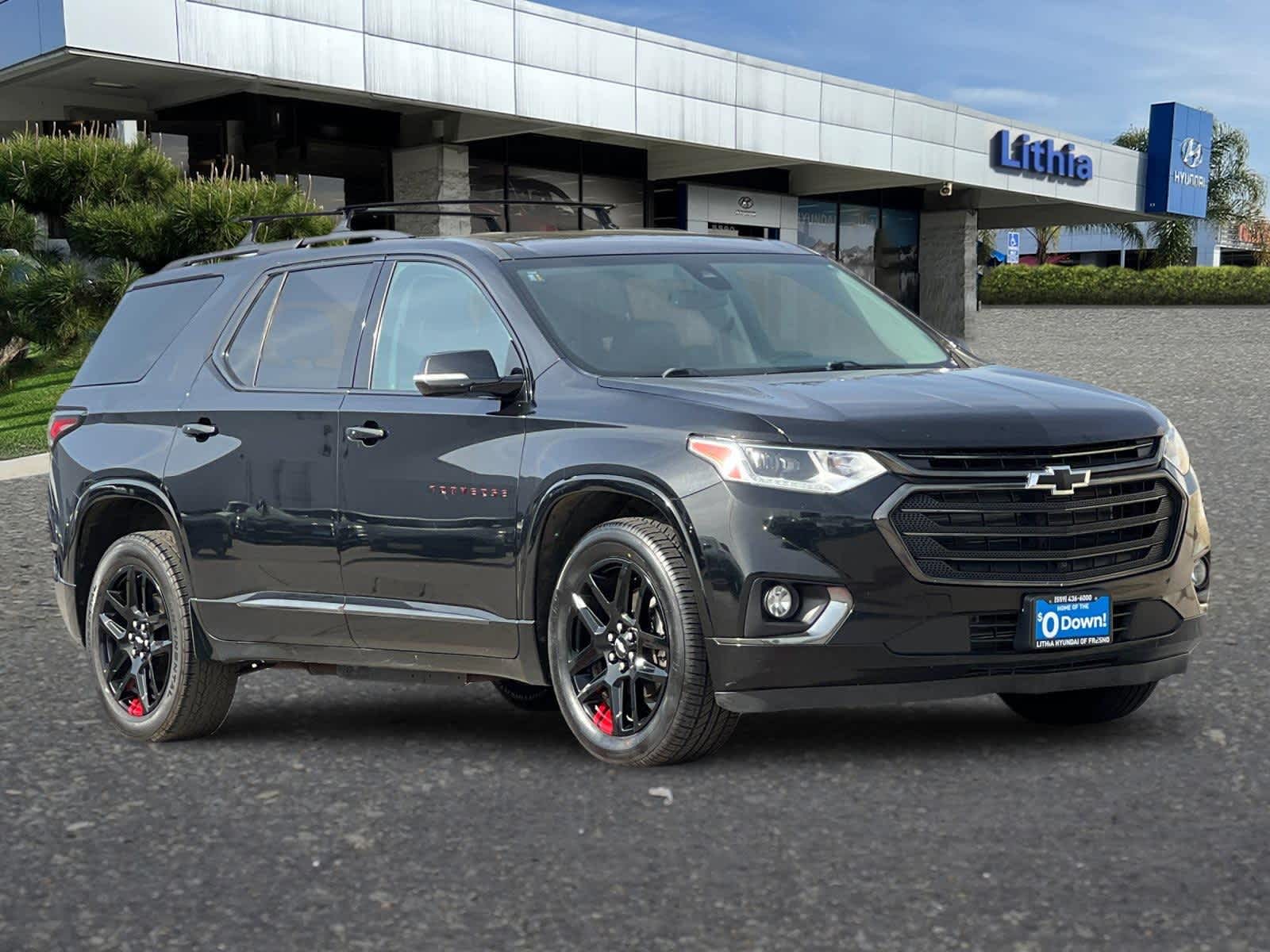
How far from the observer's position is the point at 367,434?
251 inches

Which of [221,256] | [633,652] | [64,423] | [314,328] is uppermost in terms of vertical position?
[221,256]

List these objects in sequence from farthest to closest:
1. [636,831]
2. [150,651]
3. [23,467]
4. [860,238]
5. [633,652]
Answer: [860,238] < [23,467] < [150,651] < [633,652] < [636,831]

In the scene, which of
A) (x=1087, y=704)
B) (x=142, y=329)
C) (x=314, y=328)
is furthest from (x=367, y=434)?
(x=1087, y=704)

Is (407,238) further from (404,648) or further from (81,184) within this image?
(81,184)

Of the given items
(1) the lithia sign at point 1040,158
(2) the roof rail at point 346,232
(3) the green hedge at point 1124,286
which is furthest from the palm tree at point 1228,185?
(2) the roof rail at point 346,232

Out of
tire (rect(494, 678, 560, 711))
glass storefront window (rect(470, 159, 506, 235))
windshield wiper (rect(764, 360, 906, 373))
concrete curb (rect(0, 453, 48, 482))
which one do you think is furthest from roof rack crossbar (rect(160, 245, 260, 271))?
glass storefront window (rect(470, 159, 506, 235))

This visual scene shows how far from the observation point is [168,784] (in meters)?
6.13

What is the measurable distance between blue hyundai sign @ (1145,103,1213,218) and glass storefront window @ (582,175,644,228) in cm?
2250

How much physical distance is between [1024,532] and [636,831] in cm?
154

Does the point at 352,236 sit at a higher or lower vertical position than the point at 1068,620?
higher

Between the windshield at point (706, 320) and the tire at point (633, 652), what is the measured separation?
0.76 meters

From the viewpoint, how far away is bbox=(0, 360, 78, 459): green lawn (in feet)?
69.6

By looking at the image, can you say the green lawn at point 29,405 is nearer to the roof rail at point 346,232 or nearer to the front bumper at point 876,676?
the roof rail at point 346,232

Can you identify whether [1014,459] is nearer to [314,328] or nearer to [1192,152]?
[314,328]
